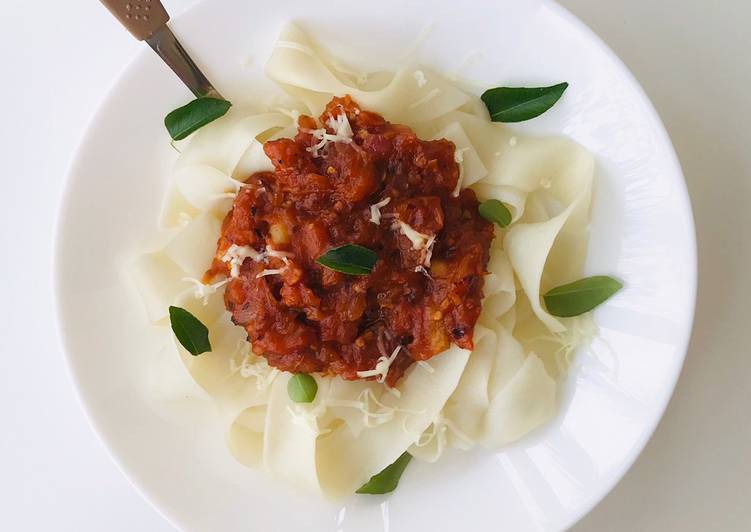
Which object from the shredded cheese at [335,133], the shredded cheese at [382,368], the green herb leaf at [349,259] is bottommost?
the shredded cheese at [382,368]

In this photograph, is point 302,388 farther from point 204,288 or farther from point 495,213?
point 495,213

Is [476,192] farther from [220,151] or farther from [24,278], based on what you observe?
[24,278]

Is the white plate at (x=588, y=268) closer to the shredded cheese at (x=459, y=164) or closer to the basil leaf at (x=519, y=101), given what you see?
the basil leaf at (x=519, y=101)

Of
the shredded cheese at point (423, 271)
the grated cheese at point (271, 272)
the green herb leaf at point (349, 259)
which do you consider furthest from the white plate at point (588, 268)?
the green herb leaf at point (349, 259)

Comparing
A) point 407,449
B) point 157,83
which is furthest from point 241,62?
point 407,449

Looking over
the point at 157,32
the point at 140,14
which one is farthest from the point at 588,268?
the point at 140,14

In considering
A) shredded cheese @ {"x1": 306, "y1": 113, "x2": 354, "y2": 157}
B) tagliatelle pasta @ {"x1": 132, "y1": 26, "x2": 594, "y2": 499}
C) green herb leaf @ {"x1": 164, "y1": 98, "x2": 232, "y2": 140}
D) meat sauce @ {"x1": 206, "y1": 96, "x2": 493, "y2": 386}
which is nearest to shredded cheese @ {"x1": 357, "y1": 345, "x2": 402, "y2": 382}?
meat sauce @ {"x1": 206, "y1": 96, "x2": 493, "y2": 386}
